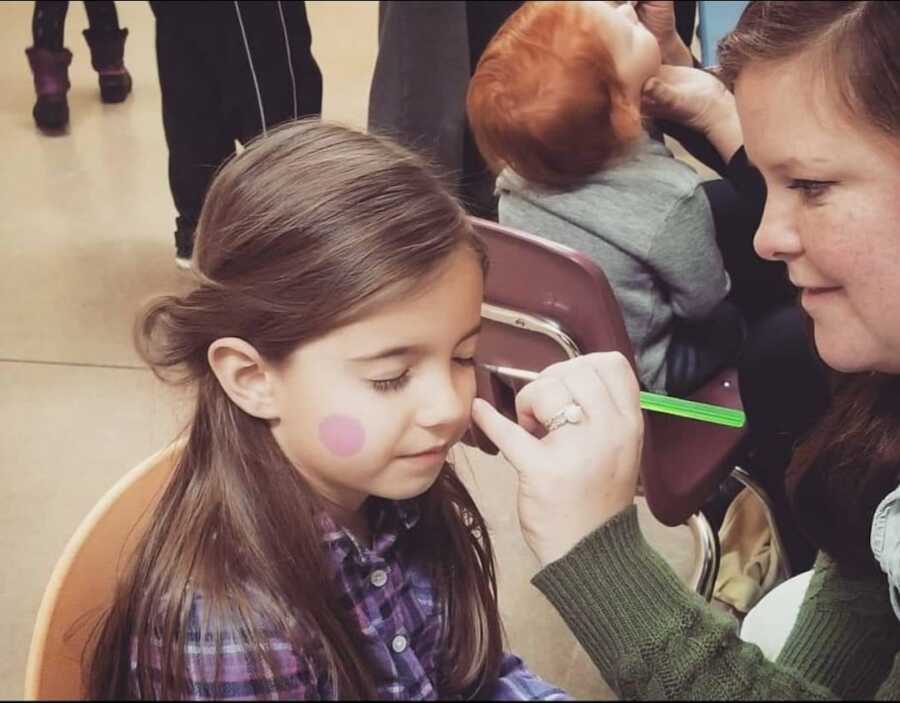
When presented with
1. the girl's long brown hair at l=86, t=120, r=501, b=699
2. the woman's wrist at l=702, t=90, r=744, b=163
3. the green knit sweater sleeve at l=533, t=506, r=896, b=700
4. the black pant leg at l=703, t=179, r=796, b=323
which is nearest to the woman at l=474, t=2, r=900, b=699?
the green knit sweater sleeve at l=533, t=506, r=896, b=700

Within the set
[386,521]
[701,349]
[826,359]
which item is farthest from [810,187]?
[701,349]

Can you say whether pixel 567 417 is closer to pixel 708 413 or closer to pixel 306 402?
pixel 306 402

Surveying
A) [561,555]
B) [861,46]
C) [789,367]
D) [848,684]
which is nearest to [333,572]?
[561,555]

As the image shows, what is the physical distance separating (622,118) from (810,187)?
556 mm

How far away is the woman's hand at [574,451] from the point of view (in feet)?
1.95

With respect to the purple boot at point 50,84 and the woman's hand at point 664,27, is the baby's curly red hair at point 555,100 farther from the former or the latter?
Answer: the purple boot at point 50,84

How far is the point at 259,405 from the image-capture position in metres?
0.68

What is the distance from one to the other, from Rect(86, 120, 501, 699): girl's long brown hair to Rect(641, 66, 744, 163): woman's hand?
0.61 meters

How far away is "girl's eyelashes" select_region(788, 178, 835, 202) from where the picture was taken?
2.19ft

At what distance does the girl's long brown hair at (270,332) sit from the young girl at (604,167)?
0.51 m

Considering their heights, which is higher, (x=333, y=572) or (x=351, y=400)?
(x=351, y=400)

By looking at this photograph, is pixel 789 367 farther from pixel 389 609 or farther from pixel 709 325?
pixel 389 609

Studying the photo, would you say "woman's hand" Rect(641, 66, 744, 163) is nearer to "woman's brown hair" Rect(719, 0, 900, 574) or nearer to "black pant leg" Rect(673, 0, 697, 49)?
"black pant leg" Rect(673, 0, 697, 49)

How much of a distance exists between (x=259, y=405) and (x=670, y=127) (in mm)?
758
